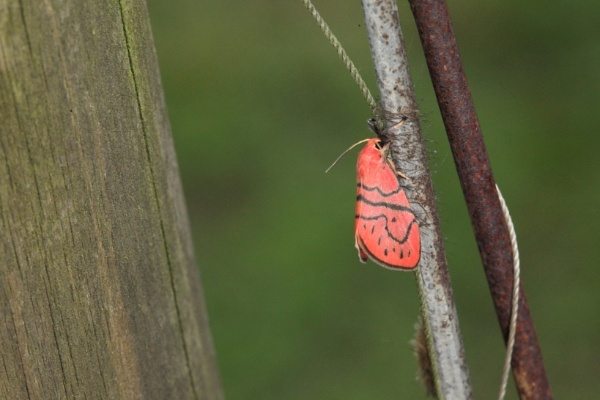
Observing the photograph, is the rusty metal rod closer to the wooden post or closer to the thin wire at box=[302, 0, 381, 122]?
the thin wire at box=[302, 0, 381, 122]

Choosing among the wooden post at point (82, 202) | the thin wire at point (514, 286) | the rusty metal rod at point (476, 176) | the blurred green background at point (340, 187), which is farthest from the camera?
the blurred green background at point (340, 187)

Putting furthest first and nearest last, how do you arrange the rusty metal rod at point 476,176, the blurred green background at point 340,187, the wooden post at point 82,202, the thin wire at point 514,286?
the blurred green background at point 340,187 < the thin wire at point 514,286 < the rusty metal rod at point 476,176 < the wooden post at point 82,202

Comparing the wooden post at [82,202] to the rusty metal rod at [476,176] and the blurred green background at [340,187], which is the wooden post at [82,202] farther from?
the blurred green background at [340,187]

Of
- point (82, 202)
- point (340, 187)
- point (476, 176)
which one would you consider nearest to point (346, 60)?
point (476, 176)

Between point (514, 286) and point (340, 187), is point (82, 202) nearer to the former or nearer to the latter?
point (514, 286)

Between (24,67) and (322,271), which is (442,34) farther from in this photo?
(322,271)

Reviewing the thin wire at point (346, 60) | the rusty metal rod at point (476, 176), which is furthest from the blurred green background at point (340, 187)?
the thin wire at point (346, 60)

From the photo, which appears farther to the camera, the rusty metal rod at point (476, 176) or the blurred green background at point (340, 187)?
the blurred green background at point (340, 187)
